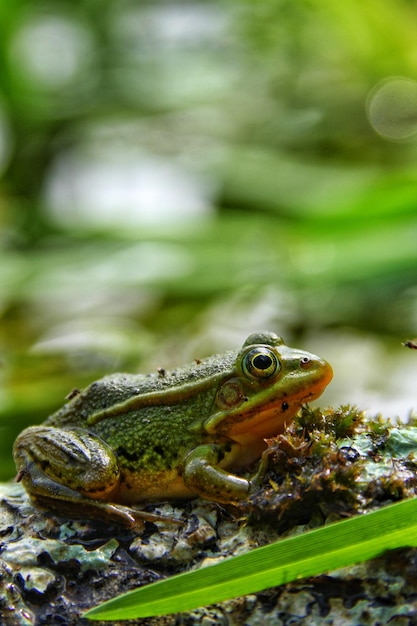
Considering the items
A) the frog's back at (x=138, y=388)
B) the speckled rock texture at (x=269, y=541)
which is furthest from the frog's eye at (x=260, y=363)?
the speckled rock texture at (x=269, y=541)

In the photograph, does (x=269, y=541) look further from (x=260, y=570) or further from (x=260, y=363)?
(x=260, y=363)

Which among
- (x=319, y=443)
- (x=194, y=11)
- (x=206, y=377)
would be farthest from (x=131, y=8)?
(x=319, y=443)

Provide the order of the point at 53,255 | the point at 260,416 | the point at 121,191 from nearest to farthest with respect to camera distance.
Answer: the point at 260,416 < the point at 53,255 < the point at 121,191

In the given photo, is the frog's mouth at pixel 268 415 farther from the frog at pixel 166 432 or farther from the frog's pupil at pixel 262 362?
the frog's pupil at pixel 262 362

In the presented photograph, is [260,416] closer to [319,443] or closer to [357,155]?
[319,443]

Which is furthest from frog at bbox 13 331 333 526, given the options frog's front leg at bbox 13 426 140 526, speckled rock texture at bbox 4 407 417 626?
speckled rock texture at bbox 4 407 417 626

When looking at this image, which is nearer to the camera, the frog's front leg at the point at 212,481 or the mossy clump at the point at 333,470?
the mossy clump at the point at 333,470

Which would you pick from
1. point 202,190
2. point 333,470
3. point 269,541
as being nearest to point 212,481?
point 269,541
